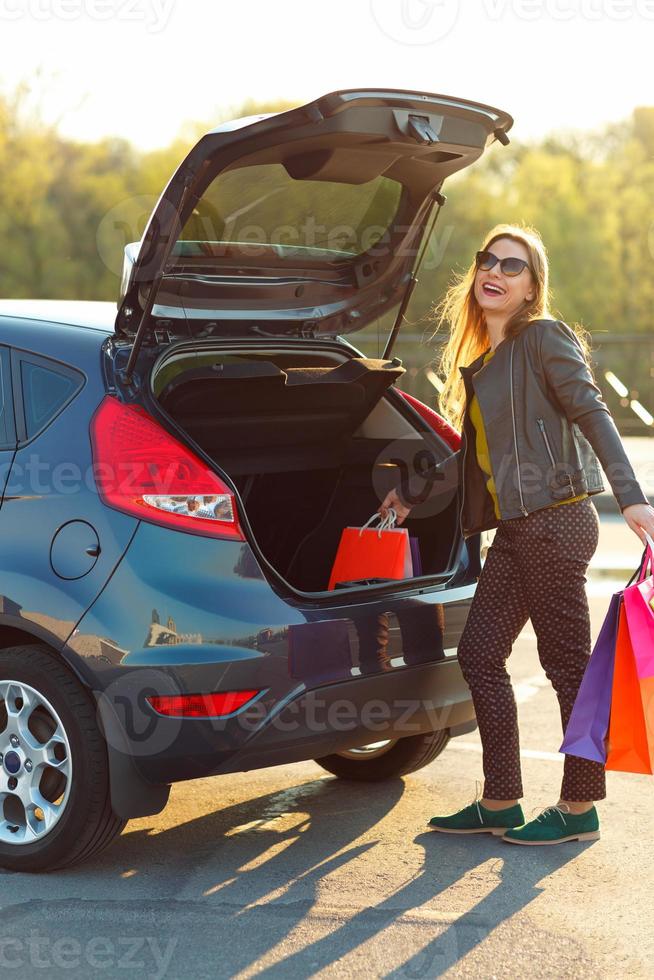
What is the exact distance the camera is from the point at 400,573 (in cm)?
443

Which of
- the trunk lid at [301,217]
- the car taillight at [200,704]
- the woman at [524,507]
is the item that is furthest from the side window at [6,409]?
the woman at [524,507]

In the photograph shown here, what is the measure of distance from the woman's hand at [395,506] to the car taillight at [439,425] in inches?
11.4

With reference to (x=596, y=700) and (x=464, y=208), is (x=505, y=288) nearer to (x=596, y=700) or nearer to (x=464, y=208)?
(x=596, y=700)

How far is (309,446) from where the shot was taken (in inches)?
198

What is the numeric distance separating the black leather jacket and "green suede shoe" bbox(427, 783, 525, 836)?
3.10 ft

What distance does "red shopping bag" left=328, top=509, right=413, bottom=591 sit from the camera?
4445 mm

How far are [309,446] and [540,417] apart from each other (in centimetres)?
→ 116

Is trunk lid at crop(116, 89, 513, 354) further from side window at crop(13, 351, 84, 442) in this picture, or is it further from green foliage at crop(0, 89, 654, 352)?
green foliage at crop(0, 89, 654, 352)

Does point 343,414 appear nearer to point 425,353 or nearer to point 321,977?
point 321,977

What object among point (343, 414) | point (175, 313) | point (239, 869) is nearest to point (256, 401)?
point (343, 414)

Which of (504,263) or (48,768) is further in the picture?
(504,263)

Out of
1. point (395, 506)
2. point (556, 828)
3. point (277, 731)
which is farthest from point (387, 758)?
point (277, 731)

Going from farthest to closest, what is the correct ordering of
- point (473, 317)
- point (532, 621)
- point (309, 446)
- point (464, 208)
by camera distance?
1. point (464, 208)
2. point (309, 446)
3. point (473, 317)
4. point (532, 621)

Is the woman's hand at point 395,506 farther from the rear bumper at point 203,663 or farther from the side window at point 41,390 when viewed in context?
the side window at point 41,390
